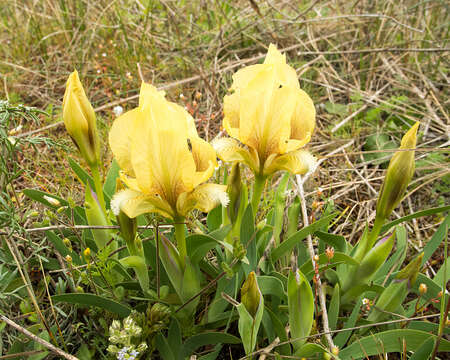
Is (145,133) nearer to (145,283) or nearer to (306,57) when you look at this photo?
(145,283)

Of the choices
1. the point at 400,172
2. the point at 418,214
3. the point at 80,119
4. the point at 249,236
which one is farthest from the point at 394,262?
the point at 80,119

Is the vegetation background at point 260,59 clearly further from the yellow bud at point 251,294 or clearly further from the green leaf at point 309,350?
the yellow bud at point 251,294

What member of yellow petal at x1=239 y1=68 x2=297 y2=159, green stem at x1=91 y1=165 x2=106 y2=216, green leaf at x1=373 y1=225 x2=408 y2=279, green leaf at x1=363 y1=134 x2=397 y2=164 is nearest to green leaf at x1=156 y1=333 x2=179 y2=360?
green stem at x1=91 y1=165 x2=106 y2=216

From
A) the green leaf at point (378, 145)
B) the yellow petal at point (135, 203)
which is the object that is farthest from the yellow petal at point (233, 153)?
the green leaf at point (378, 145)

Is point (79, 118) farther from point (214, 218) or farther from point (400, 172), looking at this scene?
point (400, 172)

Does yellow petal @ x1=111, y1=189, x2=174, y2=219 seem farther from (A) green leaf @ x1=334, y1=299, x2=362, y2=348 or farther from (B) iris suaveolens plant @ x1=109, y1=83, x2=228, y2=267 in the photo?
(A) green leaf @ x1=334, y1=299, x2=362, y2=348

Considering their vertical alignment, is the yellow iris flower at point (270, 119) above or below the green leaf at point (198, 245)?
above
